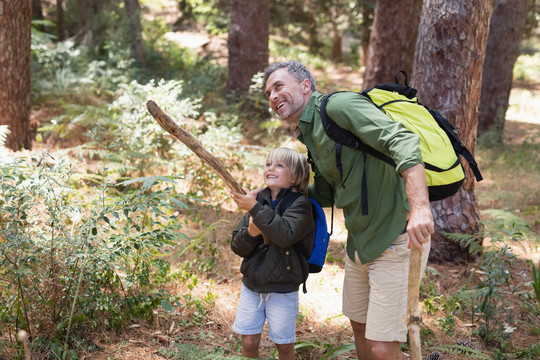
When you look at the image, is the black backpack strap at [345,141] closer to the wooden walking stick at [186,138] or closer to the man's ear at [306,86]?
the man's ear at [306,86]

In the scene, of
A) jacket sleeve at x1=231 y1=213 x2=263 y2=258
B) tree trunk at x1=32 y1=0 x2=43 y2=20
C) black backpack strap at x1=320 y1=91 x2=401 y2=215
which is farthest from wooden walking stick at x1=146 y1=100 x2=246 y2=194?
tree trunk at x1=32 y1=0 x2=43 y2=20

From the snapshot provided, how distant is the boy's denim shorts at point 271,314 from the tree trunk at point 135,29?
11.6 m

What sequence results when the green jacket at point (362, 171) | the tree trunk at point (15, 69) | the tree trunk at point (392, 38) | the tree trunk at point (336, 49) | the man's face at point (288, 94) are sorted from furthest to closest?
the tree trunk at point (336, 49), the tree trunk at point (392, 38), the tree trunk at point (15, 69), the man's face at point (288, 94), the green jacket at point (362, 171)

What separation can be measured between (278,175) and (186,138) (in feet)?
2.36

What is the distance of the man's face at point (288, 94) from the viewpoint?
3143 millimetres

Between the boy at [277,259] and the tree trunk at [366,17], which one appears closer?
the boy at [277,259]

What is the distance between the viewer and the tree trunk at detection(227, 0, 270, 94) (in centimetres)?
1107

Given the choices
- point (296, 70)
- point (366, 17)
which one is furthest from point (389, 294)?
point (366, 17)

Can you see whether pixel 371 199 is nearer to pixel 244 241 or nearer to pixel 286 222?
pixel 286 222

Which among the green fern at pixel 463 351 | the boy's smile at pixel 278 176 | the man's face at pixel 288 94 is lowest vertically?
the green fern at pixel 463 351

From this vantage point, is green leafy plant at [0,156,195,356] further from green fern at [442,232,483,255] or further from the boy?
green fern at [442,232,483,255]

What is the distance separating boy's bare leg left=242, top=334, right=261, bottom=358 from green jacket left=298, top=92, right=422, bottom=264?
0.99m

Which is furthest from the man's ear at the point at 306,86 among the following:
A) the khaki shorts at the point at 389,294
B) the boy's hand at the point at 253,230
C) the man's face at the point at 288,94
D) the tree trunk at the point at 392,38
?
the tree trunk at the point at 392,38

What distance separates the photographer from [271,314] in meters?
3.29
